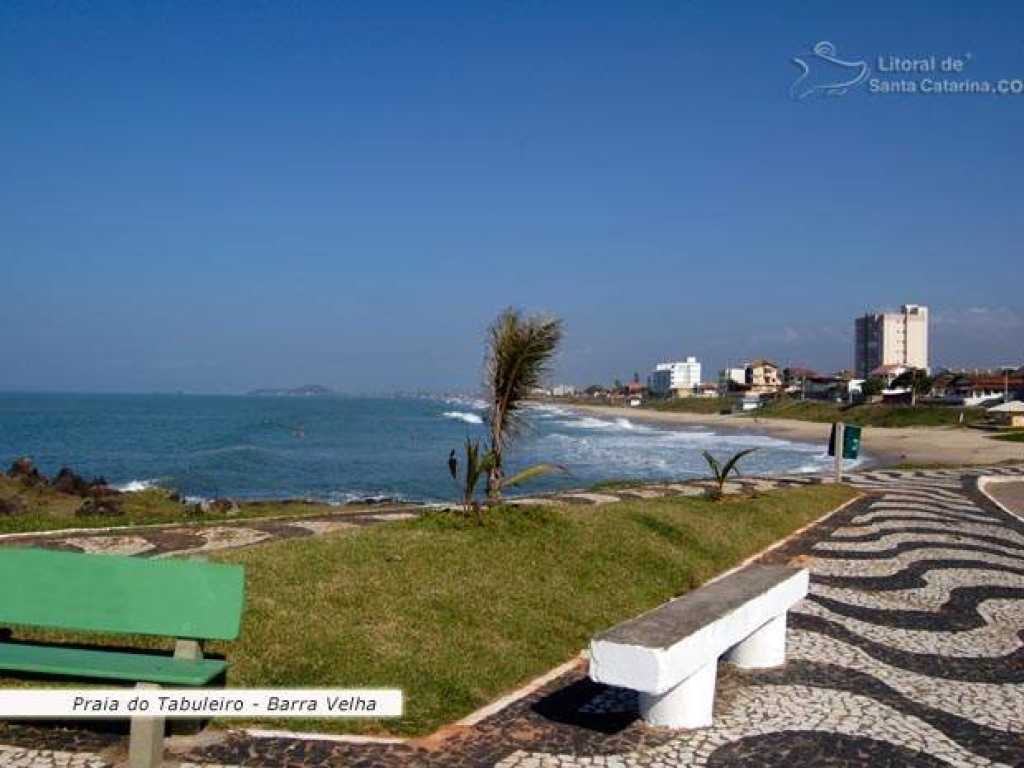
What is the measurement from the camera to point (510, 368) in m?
9.56

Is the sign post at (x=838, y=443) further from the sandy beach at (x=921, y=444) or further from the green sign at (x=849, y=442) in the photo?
the sandy beach at (x=921, y=444)

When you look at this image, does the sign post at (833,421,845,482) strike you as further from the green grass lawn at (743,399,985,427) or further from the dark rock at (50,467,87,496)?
the green grass lawn at (743,399,985,427)

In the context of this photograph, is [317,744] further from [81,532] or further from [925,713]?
A: [81,532]

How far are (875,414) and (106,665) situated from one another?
7954 cm

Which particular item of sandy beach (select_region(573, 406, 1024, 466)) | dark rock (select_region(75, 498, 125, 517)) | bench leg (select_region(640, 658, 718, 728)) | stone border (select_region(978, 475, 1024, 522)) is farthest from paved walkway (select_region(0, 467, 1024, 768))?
sandy beach (select_region(573, 406, 1024, 466))

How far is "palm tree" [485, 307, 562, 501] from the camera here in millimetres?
9477

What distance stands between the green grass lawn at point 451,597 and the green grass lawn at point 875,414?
61.9 m

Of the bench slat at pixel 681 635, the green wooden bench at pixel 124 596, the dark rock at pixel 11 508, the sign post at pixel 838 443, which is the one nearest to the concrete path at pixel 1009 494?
the sign post at pixel 838 443

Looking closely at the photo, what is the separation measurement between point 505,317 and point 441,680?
501 centimetres

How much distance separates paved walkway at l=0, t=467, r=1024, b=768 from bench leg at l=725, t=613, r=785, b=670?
0.11 m

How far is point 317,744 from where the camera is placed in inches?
169

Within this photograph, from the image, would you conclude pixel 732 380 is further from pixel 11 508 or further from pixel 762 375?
pixel 11 508

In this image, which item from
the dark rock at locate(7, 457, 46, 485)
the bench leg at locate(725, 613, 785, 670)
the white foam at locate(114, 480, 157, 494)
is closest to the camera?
the bench leg at locate(725, 613, 785, 670)

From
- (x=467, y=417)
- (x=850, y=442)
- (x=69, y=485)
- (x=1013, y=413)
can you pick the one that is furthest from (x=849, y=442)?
(x=467, y=417)
